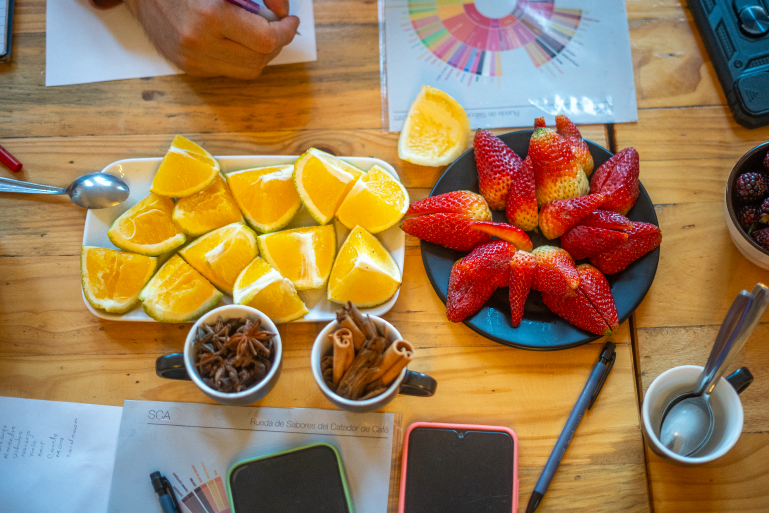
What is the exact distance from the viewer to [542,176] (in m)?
0.95

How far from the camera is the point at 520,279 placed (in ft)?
2.89

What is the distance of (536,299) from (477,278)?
0.13 meters

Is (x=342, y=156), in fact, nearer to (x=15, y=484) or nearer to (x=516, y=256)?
(x=516, y=256)

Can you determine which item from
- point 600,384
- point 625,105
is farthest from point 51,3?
point 600,384

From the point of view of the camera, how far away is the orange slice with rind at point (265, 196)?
3.15 feet

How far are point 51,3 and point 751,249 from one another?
1.59m

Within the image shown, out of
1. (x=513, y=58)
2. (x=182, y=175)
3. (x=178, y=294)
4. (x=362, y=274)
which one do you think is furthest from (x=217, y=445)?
(x=513, y=58)

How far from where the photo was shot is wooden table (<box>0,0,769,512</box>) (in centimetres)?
90

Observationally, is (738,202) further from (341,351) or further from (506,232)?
(341,351)

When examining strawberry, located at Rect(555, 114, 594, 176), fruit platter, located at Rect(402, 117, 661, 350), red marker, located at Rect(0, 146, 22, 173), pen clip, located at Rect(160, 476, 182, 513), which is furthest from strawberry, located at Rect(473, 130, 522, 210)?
red marker, located at Rect(0, 146, 22, 173)

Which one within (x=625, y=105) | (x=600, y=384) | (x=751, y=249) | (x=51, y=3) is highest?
(x=51, y=3)

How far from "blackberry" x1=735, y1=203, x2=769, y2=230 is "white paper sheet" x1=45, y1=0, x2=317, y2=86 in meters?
0.93

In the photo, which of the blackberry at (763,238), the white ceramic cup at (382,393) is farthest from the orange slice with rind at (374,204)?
the blackberry at (763,238)

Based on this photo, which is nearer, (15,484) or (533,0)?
(15,484)
